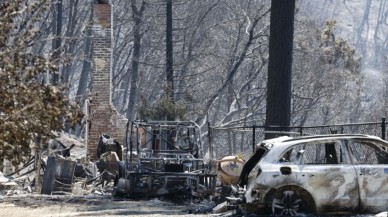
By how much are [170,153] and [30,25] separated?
10.2 meters

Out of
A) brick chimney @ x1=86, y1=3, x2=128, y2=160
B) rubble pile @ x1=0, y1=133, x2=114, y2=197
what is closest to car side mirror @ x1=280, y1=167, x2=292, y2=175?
rubble pile @ x1=0, y1=133, x2=114, y2=197

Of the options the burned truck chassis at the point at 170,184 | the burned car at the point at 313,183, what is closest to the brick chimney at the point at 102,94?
the burned truck chassis at the point at 170,184

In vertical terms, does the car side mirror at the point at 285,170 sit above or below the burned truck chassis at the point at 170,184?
above

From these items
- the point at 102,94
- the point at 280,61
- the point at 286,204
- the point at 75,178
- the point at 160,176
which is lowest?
the point at 75,178

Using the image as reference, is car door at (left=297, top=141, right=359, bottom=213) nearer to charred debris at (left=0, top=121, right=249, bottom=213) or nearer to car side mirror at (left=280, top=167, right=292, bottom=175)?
car side mirror at (left=280, top=167, right=292, bottom=175)

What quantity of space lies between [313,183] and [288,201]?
1.64 feet

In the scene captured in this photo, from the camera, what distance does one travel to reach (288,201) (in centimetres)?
1653

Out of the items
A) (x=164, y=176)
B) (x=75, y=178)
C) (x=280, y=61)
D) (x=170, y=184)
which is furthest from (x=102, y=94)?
(x=164, y=176)

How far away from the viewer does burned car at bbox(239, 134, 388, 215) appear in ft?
54.1

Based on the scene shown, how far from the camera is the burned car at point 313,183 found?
1650 centimetres

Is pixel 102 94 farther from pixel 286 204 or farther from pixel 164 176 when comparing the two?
pixel 286 204

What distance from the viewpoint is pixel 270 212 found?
655 inches

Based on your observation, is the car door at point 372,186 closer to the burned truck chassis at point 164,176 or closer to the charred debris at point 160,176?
the charred debris at point 160,176

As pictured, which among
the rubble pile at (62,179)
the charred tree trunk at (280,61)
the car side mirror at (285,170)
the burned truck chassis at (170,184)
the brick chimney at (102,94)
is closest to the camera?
the car side mirror at (285,170)
